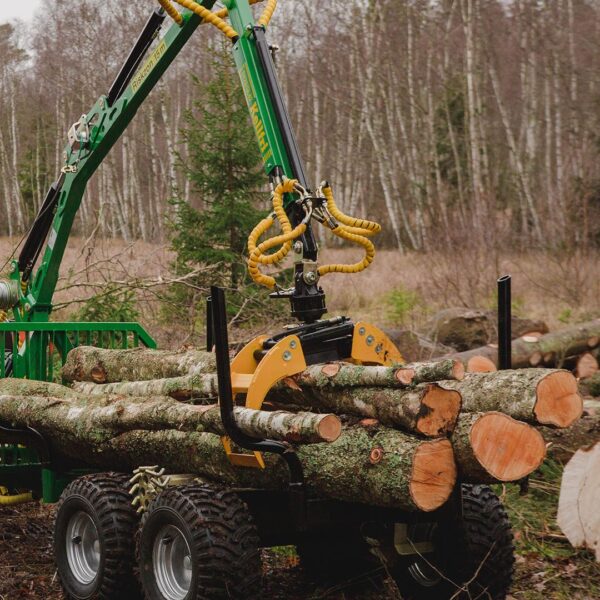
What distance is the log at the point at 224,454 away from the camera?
12.0 ft

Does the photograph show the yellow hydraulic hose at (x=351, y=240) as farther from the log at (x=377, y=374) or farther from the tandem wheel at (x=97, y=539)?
the tandem wheel at (x=97, y=539)

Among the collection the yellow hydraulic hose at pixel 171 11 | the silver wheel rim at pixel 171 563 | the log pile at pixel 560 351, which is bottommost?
the silver wheel rim at pixel 171 563

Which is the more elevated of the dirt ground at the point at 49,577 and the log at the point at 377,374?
the log at the point at 377,374

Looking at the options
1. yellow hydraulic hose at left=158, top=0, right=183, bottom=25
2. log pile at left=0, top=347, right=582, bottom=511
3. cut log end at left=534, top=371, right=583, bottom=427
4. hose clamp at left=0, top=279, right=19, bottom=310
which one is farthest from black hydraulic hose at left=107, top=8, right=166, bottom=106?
cut log end at left=534, top=371, right=583, bottom=427

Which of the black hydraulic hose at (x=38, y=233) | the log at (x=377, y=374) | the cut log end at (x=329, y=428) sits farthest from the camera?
the black hydraulic hose at (x=38, y=233)

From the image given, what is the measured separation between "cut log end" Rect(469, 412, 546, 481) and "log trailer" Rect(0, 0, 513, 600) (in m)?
0.36

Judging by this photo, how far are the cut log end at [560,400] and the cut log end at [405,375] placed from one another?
0.53 meters

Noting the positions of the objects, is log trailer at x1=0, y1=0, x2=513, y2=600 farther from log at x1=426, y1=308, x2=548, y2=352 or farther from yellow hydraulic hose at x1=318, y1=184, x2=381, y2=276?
log at x1=426, y1=308, x2=548, y2=352

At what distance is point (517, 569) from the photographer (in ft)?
16.5

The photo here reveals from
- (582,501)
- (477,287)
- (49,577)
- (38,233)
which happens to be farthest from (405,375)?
(477,287)

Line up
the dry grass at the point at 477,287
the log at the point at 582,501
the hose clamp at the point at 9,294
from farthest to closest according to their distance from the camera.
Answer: the dry grass at the point at 477,287 → the hose clamp at the point at 9,294 → the log at the point at 582,501

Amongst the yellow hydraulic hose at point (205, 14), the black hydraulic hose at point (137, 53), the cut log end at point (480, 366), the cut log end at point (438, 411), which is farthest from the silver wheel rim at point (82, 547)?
the black hydraulic hose at point (137, 53)

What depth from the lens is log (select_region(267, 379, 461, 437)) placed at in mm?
3684

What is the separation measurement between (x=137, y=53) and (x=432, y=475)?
400cm
